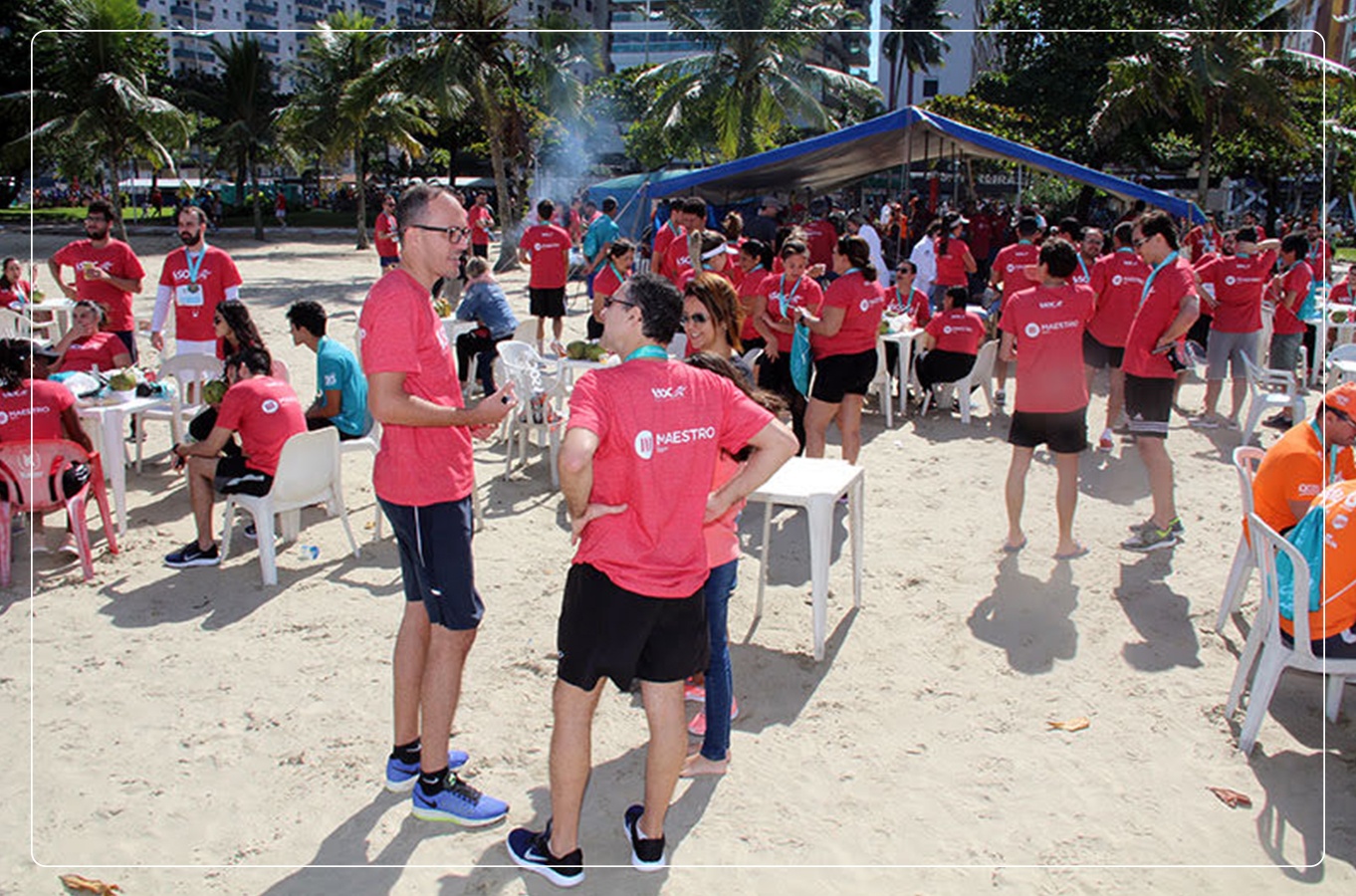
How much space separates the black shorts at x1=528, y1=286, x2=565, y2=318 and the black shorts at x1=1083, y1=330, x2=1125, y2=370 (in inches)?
218

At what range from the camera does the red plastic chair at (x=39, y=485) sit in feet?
16.5

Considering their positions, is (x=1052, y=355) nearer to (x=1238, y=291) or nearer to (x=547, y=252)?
(x=1238, y=291)

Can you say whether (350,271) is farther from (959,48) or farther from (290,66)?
(959,48)

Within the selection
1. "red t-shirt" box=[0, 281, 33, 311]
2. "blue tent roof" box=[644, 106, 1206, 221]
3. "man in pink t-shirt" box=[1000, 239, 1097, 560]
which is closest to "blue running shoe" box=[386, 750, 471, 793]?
"man in pink t-shirt" box=[1000, 239, 1097, 560]

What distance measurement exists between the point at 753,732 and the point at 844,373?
2.75m

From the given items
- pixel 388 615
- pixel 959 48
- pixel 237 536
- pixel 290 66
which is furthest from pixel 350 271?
pixel 959 48

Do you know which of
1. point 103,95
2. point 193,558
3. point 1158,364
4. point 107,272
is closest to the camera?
point 193,558

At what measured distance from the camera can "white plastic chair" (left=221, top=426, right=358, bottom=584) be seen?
5164mm

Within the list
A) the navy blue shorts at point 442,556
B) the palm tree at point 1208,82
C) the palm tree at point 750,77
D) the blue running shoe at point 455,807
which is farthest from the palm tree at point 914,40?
the blue running shoe at point 455,807

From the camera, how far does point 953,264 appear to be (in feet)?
36.6

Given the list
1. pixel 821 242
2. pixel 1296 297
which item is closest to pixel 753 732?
pixel 1296 297

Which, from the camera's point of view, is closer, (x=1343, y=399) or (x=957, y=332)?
(x=1343, y=399)

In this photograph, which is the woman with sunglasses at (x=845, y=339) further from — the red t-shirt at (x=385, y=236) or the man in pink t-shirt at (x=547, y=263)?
the red t-shirt at (x=385, y=236)

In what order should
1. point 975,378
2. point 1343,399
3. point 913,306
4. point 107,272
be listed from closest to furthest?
point 1343,399 → point 107,272 → point 975,378 → point 913,306
